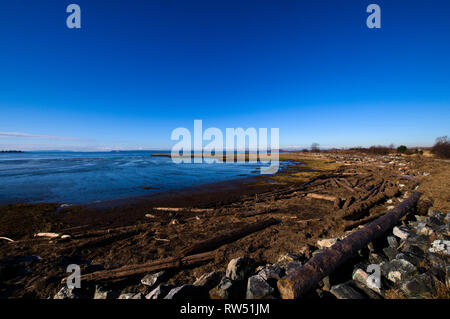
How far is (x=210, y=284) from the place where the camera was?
3.71m

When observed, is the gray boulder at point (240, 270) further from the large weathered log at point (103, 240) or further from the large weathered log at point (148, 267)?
the large weathered log at point (103, 240)

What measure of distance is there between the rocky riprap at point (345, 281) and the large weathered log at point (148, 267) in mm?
253

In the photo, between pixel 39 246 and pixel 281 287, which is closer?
pixel 281 287

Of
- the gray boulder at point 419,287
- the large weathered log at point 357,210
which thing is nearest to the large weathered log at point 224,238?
the large weathered log at point 357,210

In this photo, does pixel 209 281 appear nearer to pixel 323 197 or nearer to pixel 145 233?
pixel 145 233

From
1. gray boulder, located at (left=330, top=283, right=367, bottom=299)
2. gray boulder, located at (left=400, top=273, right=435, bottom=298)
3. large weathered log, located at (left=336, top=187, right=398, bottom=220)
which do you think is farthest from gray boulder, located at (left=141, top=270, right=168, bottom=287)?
large weathered log, located at (left=336, top=187, right=398, bottom=220)

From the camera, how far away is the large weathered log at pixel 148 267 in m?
3.97

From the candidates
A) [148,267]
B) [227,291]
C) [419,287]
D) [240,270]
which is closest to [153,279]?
[148,267]

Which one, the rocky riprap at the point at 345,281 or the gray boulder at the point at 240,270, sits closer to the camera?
the rocky riprap at the point at 345,281

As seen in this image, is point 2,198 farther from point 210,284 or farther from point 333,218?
point 333,218

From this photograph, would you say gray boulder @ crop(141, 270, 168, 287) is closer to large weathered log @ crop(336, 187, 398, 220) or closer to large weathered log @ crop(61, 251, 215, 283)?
large weathered log @ crop(61, 251, 215, 283)
